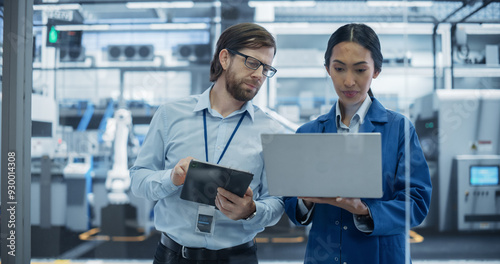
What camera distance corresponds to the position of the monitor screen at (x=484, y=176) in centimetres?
380

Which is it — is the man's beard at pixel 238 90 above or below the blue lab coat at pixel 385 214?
above

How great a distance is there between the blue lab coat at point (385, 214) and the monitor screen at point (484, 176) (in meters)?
3.21

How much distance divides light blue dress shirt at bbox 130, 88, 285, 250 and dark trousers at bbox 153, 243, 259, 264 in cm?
5

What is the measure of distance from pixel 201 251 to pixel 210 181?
340 mm

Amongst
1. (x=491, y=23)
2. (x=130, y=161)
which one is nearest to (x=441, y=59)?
(x=491, y=23)

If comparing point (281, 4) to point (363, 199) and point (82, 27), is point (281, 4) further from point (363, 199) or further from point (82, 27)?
point (363, 199)

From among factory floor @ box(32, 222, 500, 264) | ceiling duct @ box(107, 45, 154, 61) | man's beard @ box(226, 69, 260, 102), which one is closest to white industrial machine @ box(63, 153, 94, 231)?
factory floor @ box(32, 222, 500, 264)

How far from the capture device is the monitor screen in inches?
149

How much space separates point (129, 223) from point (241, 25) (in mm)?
2962

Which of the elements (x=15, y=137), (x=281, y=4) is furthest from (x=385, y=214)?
(x=281, y=4)

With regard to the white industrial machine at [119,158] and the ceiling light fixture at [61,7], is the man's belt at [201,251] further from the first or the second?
the white industrial machine at [119,158]

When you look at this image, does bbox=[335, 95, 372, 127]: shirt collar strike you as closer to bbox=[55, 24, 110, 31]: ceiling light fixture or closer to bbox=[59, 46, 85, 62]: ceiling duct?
bbox=[55, 24, 110, 31]: ceiling light fixture

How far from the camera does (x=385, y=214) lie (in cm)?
115

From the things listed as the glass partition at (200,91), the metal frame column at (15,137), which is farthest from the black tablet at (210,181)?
the glass partition at (200,91)
